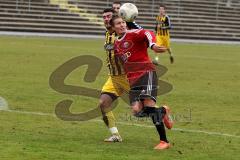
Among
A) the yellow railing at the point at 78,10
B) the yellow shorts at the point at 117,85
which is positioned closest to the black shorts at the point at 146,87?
the yellow shorts at the point at 117,85

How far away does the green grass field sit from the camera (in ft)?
28.7

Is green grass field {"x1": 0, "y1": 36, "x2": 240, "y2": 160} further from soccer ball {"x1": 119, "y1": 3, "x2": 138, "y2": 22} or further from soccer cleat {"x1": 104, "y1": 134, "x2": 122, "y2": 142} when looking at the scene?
soccer ball {"x1": 119, "y1": 3, "x2": 138, "y2": 22}

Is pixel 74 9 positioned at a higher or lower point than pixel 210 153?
lower

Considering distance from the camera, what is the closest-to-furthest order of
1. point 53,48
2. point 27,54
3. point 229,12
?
point 27,54, point 53,48, point 229,12

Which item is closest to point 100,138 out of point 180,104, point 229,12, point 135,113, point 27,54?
point 135,113

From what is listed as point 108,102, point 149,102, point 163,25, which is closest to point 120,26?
point 149,102

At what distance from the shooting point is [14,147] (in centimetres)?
870

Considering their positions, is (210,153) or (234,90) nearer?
(210,153)

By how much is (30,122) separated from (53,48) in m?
21.5

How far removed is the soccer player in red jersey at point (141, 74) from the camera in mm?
9172

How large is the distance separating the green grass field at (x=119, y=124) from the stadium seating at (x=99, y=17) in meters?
23.6

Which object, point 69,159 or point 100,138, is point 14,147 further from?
point 100,138

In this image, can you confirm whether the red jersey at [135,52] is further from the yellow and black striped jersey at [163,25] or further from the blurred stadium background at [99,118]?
the yellow and black striped jersey at [163,25]

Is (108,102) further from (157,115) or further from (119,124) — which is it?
(119,124)
